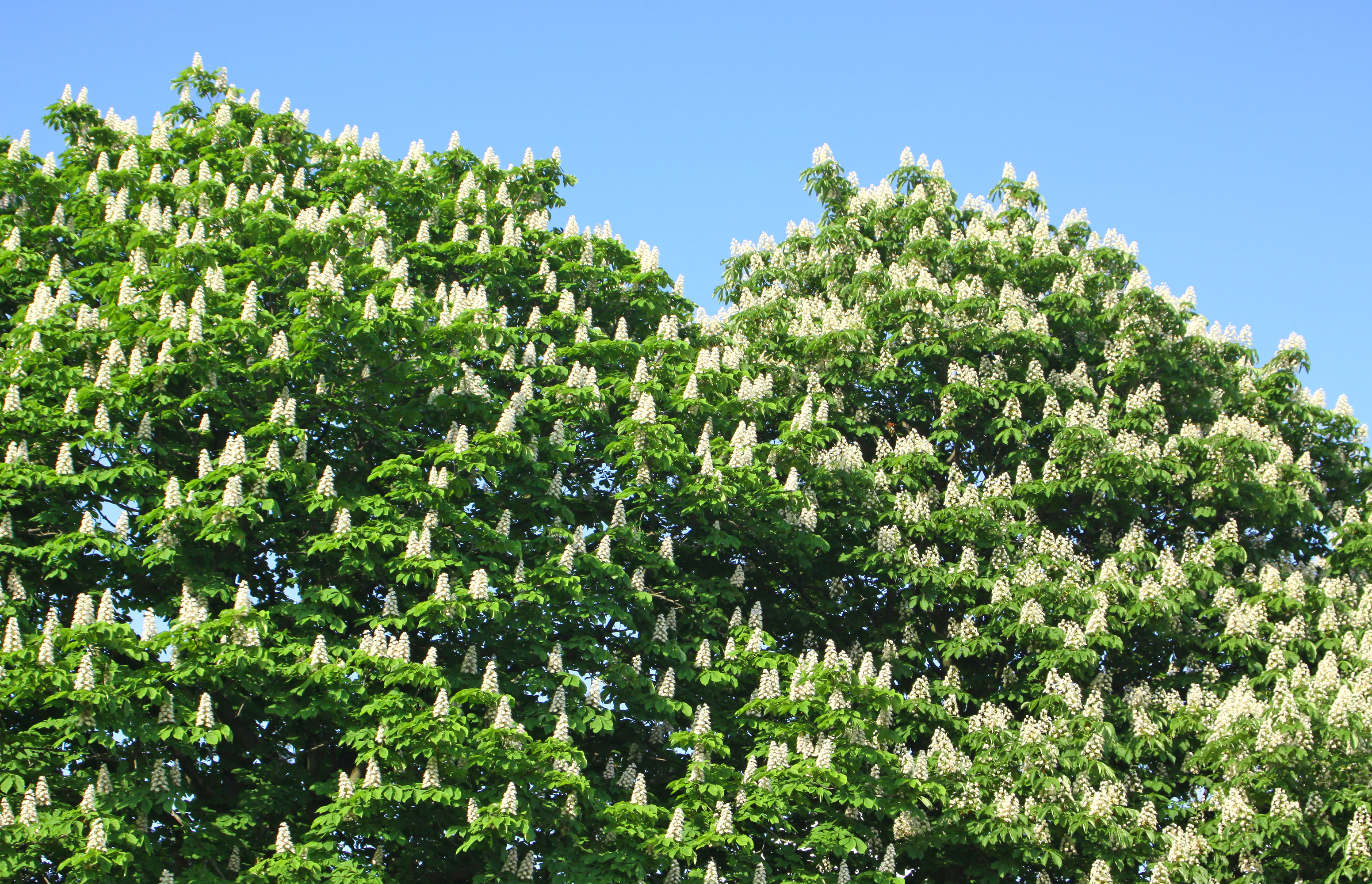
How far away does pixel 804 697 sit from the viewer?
1535 centimetres

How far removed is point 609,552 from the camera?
15.9 m

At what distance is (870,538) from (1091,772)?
4309mm

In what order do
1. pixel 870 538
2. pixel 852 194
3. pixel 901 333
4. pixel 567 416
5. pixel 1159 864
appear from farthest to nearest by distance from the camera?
pixel 852 194
pixel 901 333
pixel 870 538
pixel 567 416
pixel 1159 864

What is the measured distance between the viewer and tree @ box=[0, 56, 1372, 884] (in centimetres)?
1386

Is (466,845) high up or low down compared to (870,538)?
down

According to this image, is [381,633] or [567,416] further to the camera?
[567,416]

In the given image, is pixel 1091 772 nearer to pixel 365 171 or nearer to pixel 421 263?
pixel 421 263

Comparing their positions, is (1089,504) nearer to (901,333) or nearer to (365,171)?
(901,333)

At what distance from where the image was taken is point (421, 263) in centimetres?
1864

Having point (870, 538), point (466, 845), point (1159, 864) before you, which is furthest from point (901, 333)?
point (466, 845)

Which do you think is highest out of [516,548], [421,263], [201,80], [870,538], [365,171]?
[201,80]

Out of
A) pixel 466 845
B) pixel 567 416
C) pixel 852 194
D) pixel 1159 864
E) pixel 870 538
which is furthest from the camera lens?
pixel 852 194

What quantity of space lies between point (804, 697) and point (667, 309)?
7016mm

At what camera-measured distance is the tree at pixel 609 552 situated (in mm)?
13859
